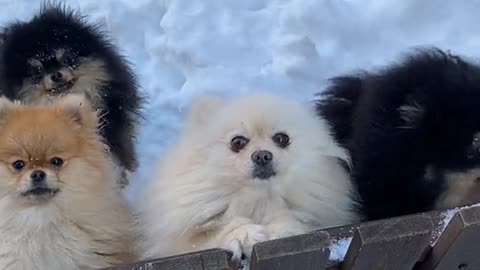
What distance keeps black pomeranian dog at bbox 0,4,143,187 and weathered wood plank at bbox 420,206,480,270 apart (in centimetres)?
99

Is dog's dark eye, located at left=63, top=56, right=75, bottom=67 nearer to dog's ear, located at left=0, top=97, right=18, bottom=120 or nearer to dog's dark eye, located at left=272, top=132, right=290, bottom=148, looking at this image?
dog's ear, located at left=0, top=97, right=18, bottom=120

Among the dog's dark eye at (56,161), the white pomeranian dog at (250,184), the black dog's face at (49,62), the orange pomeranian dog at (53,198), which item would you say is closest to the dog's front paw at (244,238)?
the white pomeranian dog at (250,184)

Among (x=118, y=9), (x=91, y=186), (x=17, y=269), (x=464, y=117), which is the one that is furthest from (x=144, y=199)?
(x=118, y=9)

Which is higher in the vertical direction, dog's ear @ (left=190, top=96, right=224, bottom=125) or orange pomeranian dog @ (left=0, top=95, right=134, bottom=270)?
dog's ear @ (left=190, top=96, right=224, bottom=125)

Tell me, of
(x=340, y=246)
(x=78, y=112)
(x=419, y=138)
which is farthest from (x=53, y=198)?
(x=419, y=138)

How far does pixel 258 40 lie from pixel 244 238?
1.45m

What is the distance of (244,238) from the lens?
7.01ft

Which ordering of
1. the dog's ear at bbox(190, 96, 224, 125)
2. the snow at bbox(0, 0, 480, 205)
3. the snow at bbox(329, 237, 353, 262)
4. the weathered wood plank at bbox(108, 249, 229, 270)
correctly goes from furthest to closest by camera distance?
the snow at bbox(0, 0, 480, 205) → the dog's ear at bbox(190, 96, 224, 125) → the snow at bbox(329, 237, 353, 262) → the weathered wood plank at bbox(108, 249, 229, 270)

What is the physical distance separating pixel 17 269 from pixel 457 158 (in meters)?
1.00

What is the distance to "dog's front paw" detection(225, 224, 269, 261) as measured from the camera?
2.10 m

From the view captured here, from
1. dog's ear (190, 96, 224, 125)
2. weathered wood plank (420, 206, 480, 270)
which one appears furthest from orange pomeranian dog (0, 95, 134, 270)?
weathered wood plank (420, 206, 480, 270)

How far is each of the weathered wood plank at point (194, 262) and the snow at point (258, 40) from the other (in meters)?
1.26

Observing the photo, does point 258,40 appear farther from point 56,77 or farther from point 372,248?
point 372,248

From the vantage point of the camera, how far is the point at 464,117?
2.21 meters
